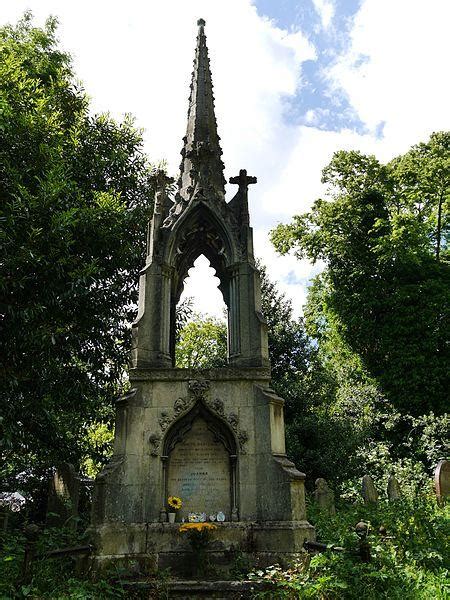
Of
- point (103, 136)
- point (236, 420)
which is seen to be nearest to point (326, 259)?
point (103, 136)

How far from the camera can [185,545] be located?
7.18 metres

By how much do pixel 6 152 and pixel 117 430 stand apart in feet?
21.2

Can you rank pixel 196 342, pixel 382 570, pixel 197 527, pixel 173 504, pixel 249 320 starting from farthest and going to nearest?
pixel 196 342 < pixel 249 320 < pixel 173 504 < pixel 197 527 < pixel 382 570

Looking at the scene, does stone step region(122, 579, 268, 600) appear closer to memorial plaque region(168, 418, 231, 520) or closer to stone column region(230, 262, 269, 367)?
memorial plaque region(168, 418, 231, 520)

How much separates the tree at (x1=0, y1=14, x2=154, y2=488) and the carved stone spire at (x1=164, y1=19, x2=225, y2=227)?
891 mm

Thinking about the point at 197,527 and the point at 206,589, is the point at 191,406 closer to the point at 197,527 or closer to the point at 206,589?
the point at 197,527

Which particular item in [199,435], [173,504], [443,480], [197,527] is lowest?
[197,527]

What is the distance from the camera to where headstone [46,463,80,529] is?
405 inches

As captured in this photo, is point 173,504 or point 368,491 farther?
point 368,491

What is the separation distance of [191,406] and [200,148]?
5.01 metres

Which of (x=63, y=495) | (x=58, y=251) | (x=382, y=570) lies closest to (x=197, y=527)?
(x=382, y=570)

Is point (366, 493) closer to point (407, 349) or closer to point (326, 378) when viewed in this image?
point (326, 378)

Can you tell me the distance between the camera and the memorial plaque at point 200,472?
7.65 metres

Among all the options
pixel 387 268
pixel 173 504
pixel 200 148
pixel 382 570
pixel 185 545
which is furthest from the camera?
pixel 387 268
